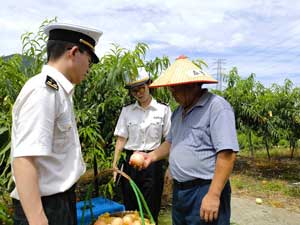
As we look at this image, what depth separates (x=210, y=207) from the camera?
1.96 m

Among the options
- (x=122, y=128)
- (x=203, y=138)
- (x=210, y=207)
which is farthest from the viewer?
(x=122, y=128)

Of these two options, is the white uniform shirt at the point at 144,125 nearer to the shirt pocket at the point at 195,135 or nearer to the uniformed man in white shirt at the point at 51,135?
the shirt pocket at the point at 195,135

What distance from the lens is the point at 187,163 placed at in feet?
6.91

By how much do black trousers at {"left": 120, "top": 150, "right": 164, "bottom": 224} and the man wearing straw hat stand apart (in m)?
0.98

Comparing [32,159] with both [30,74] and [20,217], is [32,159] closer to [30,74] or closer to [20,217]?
[20,217]

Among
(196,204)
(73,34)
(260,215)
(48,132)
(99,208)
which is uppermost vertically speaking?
(73,34)

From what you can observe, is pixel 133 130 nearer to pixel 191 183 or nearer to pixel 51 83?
pixel 191 183

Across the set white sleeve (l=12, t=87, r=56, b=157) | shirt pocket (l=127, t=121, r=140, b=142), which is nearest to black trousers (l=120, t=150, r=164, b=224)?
shirt pocket (l=127, t=121, r=140, b=142)

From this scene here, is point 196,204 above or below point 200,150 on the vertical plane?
below

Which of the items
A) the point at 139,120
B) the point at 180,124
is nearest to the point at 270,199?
the point at 139,120

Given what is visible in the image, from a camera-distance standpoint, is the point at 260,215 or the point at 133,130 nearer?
the point at 133,130

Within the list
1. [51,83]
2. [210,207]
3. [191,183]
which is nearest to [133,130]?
[191,183]

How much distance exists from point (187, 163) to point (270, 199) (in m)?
4.07

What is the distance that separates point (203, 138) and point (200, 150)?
0.08 meters
